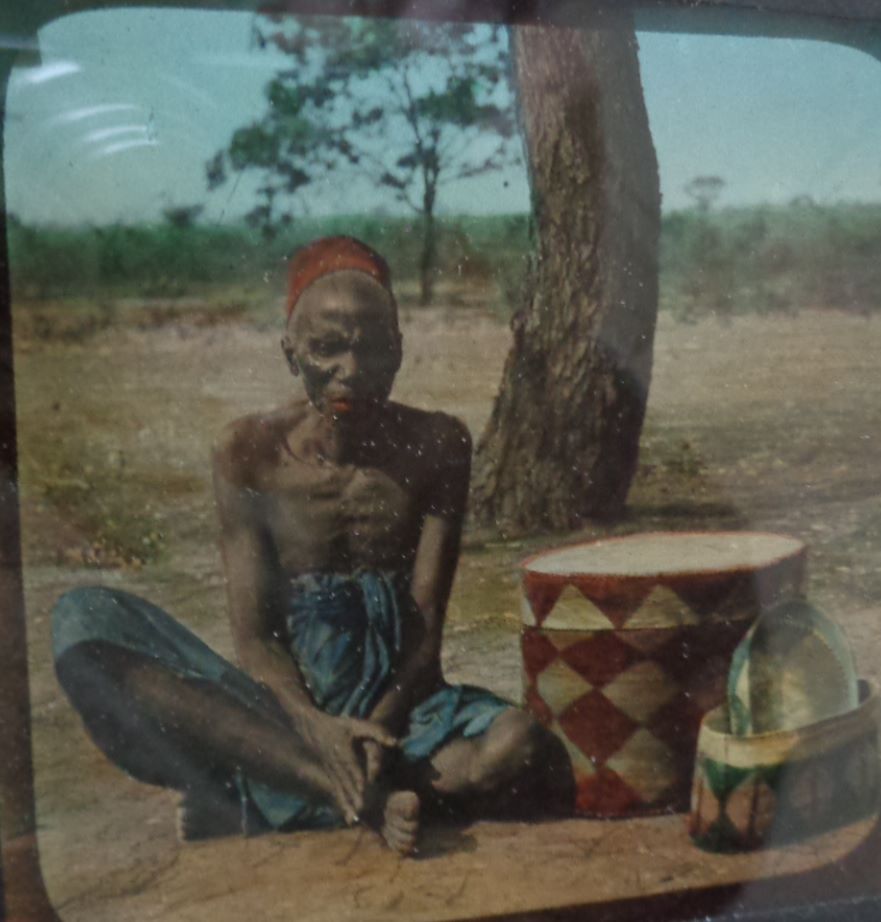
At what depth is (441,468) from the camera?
251cm

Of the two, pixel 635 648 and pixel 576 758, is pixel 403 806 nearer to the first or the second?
pixel 576 758

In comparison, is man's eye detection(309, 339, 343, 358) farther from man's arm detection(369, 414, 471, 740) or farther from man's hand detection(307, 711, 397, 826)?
man's hand detection(307, 711, 397, 826)

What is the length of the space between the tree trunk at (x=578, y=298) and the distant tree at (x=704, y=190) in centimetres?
7

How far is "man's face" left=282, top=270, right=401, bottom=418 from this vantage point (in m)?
2.41

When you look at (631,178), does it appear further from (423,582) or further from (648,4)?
(423,582)

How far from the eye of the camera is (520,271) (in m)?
2.51

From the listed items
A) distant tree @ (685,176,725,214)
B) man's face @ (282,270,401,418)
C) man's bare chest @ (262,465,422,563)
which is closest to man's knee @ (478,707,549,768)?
man's bare chest @ (262,465,422,563)

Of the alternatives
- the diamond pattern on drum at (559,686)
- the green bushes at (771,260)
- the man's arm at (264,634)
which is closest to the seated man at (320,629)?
the man's arm at (264,634)

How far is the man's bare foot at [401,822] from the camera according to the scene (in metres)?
2.50

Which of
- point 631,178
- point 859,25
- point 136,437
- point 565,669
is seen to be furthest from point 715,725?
point 859,25

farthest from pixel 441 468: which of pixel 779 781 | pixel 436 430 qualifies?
pixel 779 781

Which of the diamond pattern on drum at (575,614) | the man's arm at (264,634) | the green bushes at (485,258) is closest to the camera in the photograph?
the green bushes at (485,258)

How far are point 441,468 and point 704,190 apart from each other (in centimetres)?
73

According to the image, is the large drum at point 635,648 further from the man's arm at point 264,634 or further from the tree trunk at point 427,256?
the tree trunk at point 427,256
